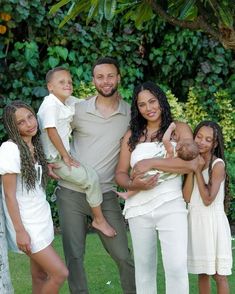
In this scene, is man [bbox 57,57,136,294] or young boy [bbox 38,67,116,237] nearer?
young boy [bbox 38,67,116,237]

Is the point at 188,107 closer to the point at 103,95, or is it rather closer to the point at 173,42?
the point at 173,42

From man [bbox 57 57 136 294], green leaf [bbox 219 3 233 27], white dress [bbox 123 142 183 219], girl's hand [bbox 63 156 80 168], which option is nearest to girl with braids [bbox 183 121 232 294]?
white dress [bbox 123 142 183 219]

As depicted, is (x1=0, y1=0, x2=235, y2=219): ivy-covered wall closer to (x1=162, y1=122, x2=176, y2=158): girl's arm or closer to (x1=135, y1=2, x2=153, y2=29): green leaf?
(x1=162, y1=122, x2=176, y2=158): girl's arm

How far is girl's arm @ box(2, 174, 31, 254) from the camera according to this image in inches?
148

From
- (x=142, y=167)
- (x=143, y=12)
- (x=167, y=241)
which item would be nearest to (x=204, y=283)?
(x=167, y=241)

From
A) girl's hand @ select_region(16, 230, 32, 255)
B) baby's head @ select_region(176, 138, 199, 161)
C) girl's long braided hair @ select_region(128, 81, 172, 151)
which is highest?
girl's long braided hair @ select_region(128, 81, 172, 151)

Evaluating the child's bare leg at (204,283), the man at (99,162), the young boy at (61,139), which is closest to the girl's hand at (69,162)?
the young boy at (61,139)

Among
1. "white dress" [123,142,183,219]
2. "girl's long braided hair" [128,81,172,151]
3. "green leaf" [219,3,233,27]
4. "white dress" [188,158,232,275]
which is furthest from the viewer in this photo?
"white dress" [188,158,232,275]

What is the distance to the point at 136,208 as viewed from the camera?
4047mm

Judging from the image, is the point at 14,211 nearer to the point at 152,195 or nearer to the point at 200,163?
the point at 152,195

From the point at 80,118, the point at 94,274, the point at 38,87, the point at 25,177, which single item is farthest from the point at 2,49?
the point at 25,177

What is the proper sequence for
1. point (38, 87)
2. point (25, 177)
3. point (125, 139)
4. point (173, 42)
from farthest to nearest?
1. point (173, 42)
2. point (38, 87)
3. point (125, 139)
4. point (25, 177)

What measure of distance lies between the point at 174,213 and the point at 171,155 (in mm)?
359

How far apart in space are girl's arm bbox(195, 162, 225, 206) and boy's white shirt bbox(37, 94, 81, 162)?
0.91 m
